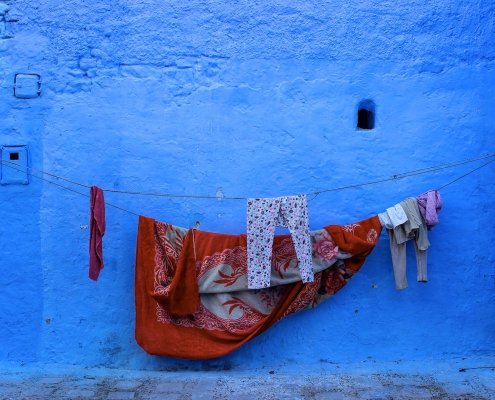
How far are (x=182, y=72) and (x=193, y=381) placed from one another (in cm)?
222

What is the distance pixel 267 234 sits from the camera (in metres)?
4.34

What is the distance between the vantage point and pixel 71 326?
183 inches

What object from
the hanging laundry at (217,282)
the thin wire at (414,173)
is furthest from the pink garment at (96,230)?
the thin wire at (414,173)

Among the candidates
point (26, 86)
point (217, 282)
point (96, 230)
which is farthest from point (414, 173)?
point (26, 86)

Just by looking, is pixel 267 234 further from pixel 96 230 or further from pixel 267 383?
pixel 96 230

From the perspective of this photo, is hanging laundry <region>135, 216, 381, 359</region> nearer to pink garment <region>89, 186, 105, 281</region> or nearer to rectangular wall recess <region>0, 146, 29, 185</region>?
pink garment <region>89, 186, 105, 281</region>

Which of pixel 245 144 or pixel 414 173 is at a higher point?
pixel 245 144

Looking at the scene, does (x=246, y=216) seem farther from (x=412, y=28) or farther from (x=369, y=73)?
(x=412, y=28)

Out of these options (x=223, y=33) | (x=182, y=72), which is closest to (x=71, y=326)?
(x=182, y=72)

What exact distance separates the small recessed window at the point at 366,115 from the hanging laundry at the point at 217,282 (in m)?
A: 0.75

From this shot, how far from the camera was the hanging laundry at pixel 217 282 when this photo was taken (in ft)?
14.5

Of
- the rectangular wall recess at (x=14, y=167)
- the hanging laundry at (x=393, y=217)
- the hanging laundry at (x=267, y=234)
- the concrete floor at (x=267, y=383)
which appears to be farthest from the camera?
the rectangular wall recess at (x=14, y=167)

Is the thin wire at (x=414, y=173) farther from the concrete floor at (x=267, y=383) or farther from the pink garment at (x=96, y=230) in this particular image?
the pink garment at (x=96, y=230)

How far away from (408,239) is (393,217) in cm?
21
